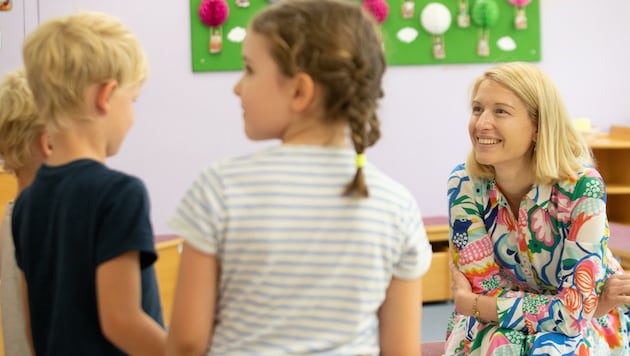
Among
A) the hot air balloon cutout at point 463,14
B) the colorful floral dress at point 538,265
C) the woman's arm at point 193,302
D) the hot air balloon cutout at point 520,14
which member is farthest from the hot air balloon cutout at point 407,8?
the woman's arm at point 193,302

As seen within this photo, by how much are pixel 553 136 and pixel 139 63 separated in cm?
112

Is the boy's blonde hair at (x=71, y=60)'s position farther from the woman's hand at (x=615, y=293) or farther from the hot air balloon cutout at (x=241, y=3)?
the hot air balloon cutout at (x=241, y=3)

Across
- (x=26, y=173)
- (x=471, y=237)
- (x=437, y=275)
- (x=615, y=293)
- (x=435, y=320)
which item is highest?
(x=26, y=173)

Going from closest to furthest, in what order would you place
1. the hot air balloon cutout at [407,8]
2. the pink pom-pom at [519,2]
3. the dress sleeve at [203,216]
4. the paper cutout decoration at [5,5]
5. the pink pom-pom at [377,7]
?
the dress sleeve at [203,216]
the paper cutout decoration at [5,5]
the pink pom-pom at [377,7]
the hot air balloon cutout at [407,8]
the pink pom-pom at [519,2]

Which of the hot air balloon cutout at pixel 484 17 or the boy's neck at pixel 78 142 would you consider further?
the hot air balloon cutout at pixel 484 17

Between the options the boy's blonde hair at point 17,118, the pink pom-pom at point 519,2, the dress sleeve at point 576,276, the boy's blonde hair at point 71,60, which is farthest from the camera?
the pink pom-pom at point 519,2

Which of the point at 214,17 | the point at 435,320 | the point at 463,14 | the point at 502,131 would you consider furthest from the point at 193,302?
the point at 463,14

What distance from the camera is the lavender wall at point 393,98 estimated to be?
13.6ft

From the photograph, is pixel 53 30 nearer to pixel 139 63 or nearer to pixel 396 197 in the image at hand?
pixel 139 63

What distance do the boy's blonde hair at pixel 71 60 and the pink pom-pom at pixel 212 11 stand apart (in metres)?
2.89

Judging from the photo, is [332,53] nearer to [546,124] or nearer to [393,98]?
[546,124]

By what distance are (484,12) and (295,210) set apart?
3517mm

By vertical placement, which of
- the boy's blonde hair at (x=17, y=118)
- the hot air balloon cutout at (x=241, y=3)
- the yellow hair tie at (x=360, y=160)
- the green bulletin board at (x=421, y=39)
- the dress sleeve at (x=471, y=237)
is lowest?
the dress sleeve at (x=471, y=237)

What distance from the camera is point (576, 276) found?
1991mm
